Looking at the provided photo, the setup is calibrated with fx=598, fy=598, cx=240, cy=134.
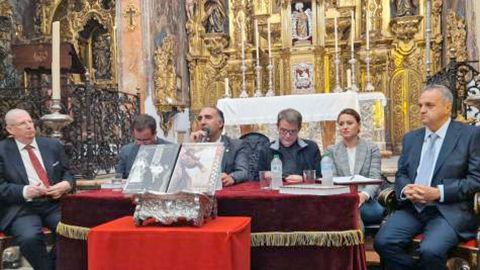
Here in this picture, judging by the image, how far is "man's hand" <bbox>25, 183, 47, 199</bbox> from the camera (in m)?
4.30

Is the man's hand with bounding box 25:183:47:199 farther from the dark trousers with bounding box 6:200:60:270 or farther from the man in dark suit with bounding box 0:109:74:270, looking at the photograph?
the dark trousers with bounding box 6:200:60:270

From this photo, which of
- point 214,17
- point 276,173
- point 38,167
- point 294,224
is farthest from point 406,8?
point 294,224

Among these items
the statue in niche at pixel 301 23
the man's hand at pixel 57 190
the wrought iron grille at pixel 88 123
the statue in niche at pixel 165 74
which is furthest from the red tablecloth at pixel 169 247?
the statue in niche at pixel 301 23

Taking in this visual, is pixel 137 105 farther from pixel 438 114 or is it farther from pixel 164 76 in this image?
pixel 438 114

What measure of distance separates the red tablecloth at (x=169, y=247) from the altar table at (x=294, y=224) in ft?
1.23

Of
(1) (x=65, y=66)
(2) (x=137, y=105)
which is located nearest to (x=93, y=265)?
(1) (x=65, y=66)

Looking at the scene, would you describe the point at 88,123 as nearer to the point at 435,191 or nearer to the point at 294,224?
the point at 294,224

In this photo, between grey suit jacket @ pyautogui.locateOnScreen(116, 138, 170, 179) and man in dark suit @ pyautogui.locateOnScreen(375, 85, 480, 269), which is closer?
man in dark suit @ pyautogui.locateOnScreen(375, 85, 480, 269)

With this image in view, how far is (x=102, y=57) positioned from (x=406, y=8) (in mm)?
6174

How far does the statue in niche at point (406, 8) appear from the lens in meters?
11.3

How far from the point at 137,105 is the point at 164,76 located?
4.65 feet

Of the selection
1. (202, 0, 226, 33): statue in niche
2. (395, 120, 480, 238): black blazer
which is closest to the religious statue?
(202, 0, 226, 33): statue in niche

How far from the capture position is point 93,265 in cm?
312

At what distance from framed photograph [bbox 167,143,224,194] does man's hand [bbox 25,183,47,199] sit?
59.2 inches
